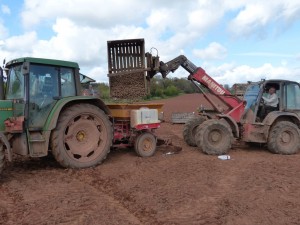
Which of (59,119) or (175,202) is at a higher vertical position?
(59,119)

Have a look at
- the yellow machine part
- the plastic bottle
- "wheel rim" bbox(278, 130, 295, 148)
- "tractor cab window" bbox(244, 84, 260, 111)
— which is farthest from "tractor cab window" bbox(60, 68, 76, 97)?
"wheel rim" bbox(278, 130, 295, 148)

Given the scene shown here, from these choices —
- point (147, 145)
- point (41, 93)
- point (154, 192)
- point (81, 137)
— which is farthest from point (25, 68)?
point (147, 145)

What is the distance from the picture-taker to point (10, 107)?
7078 millimetres

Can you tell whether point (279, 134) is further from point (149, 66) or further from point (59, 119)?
point (59, 119)

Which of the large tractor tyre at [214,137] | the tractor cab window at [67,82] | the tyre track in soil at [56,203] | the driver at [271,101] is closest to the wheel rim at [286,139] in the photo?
the driver at [271,101]

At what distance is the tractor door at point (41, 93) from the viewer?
711cm

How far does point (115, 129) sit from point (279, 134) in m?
4.14

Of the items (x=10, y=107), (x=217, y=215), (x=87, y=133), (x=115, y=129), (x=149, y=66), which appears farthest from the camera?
(x=149, y=66)

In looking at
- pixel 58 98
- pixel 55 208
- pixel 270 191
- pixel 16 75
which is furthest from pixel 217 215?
pixel 16 75

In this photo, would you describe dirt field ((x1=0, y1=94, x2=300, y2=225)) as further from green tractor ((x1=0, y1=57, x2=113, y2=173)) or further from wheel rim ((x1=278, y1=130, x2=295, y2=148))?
wheel rim ((x1=278, y1=130, x2=295, y2=148))

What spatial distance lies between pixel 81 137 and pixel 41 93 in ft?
3.86

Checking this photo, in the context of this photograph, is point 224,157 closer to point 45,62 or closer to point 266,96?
point 266,96

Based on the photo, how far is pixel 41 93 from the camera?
7250 millimetres

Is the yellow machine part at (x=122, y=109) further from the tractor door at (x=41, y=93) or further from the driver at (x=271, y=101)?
the driver at (x=271, y=101)
